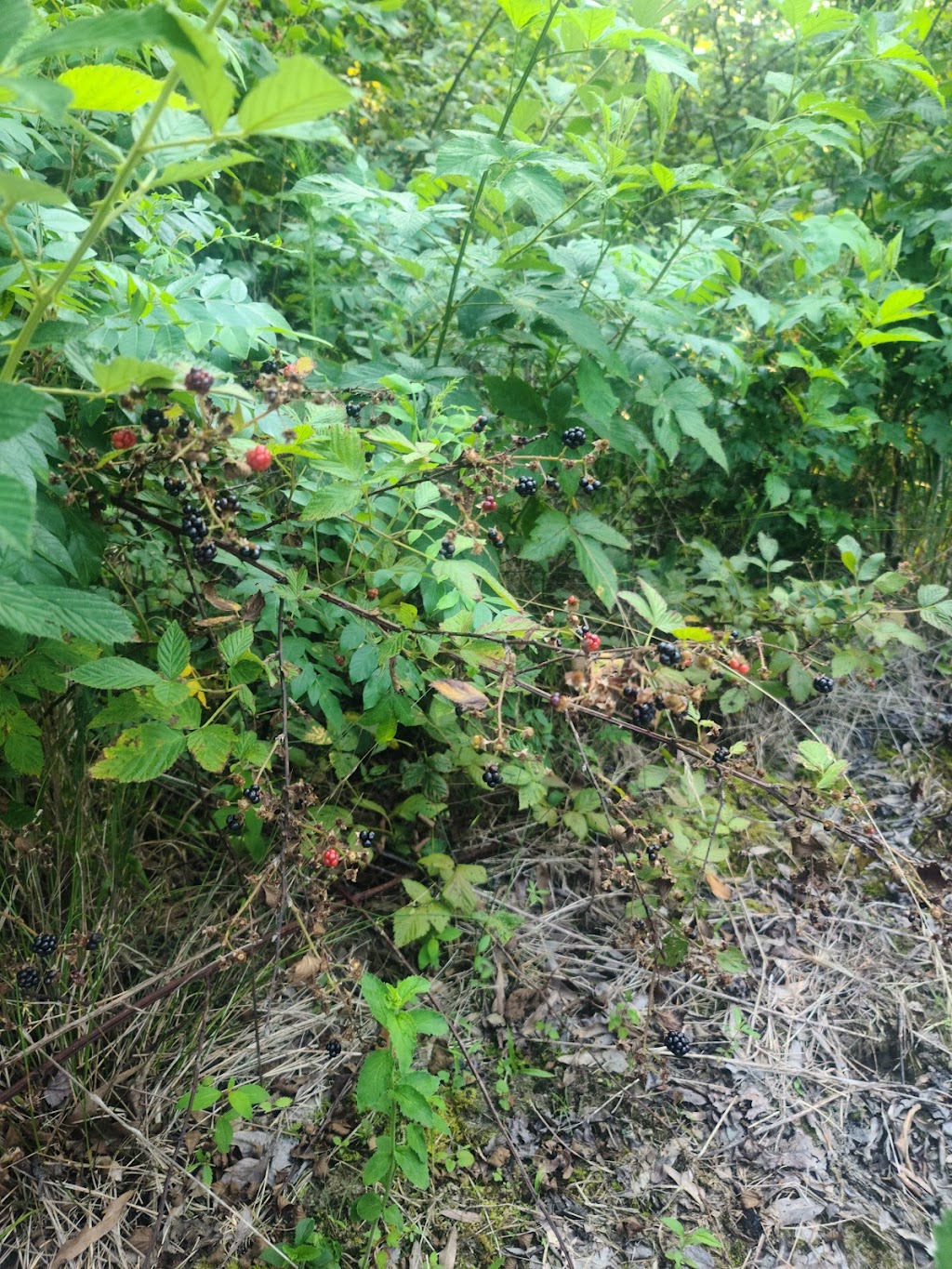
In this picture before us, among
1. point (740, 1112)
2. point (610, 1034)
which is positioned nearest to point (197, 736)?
point (610, 1034)

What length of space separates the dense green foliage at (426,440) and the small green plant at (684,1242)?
19.6 inches

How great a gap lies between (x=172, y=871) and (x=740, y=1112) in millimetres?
1344

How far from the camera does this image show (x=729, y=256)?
7.20 ft

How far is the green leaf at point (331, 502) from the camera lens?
1213mm

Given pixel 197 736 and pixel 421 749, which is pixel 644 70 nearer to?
pixel 421 749

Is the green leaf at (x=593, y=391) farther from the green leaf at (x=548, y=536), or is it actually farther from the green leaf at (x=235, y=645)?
the green leaf at (x=235, y=645)

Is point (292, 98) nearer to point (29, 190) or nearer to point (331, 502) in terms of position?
point (29, 190)

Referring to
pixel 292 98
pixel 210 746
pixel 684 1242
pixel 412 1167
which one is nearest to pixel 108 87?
pixel 292 98

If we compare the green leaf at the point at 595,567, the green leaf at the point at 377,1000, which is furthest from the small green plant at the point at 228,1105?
the green leaf at the point at 595,567

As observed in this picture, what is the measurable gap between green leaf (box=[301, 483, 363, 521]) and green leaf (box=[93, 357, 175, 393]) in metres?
0.44

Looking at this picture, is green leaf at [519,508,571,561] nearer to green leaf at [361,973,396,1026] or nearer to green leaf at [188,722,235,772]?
green leaf at [188,722,235,772]

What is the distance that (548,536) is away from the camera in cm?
190

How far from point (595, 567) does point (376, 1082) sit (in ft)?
3.82

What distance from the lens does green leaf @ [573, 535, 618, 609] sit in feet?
5.96
